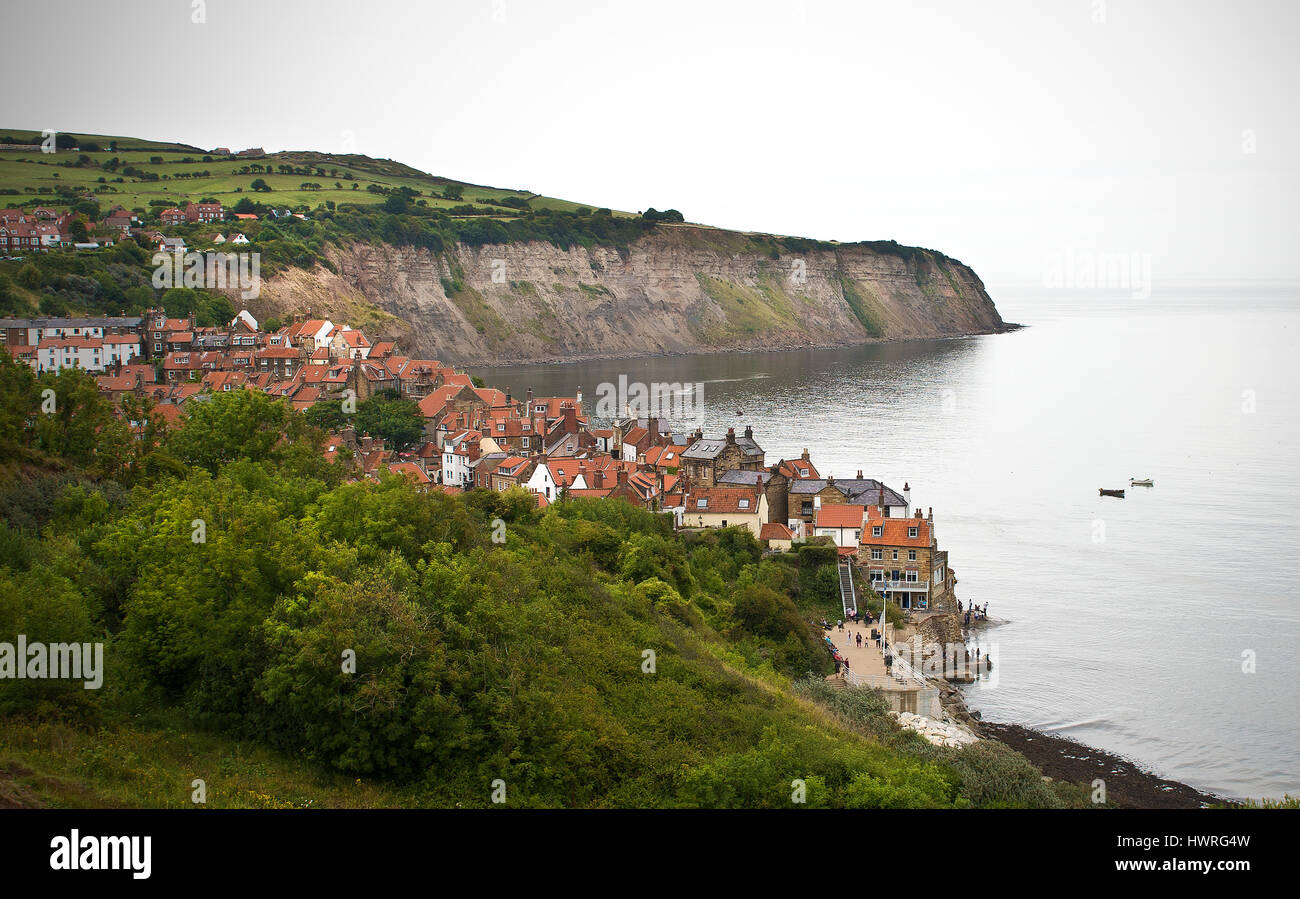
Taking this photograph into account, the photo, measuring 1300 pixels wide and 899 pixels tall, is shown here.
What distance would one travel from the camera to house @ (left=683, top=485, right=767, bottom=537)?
4866 cm

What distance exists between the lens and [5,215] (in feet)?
374

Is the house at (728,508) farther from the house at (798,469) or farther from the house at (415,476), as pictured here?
the house at (415,476)

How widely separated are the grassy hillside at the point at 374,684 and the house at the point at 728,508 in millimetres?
17137

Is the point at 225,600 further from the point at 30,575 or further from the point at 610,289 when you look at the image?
the point at 610,289

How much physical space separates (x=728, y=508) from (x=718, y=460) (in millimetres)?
4856

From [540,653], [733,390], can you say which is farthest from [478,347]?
[540,653]

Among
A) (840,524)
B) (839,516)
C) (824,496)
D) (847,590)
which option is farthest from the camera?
(824,496)

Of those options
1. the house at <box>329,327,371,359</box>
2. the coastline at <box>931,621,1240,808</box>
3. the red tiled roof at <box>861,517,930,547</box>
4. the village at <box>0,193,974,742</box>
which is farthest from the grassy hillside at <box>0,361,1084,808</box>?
the house at <box>329,327,371,359</box>

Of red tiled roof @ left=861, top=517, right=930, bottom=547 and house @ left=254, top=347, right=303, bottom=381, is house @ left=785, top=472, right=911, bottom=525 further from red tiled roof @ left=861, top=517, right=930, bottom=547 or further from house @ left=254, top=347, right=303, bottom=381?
house @ left=254, top=347, right=303, bottom=381

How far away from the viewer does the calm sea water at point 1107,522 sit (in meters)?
38.9

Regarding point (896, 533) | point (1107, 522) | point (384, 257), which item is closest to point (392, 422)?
point (896, 533)

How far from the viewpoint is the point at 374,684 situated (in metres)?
19.2

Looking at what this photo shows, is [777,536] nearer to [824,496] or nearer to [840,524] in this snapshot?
[840,524]

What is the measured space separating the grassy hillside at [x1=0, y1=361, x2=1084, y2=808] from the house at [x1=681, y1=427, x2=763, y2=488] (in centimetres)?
2208
